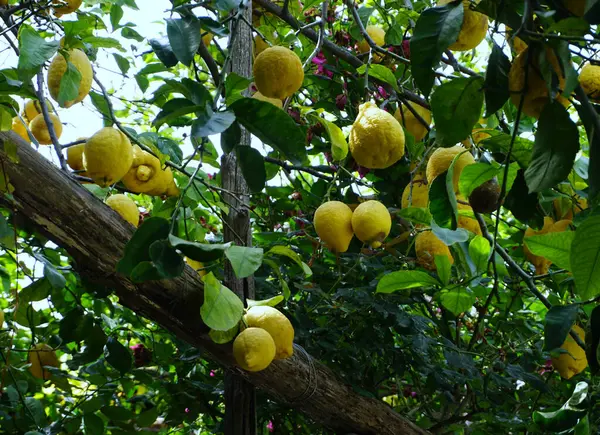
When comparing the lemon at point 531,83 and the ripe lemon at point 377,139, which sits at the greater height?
the lemon at point 531,83

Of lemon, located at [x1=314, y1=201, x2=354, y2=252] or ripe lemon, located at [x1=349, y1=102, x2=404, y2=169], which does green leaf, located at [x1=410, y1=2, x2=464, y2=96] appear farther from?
lemon, located at [x1=314, y1=201, x2=354, y2=252]

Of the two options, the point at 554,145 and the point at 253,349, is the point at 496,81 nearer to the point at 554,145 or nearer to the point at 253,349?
the point at 554,145

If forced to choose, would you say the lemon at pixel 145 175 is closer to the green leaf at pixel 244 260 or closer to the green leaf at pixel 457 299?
the green leaf at pixel 244 260

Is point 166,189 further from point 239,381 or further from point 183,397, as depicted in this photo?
point 183,397

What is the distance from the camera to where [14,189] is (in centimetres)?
117

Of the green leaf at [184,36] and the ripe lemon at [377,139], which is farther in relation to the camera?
the ripe lemon at [377,139]

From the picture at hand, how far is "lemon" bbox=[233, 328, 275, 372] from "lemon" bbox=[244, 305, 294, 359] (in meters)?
0.05

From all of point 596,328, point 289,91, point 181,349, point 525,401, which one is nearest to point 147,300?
point 289,91

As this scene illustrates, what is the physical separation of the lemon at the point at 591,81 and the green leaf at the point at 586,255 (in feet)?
1.08

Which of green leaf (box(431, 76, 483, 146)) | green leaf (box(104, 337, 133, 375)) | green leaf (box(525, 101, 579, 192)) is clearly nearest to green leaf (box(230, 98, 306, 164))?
green leaf (box(431, 76, 483, 146))

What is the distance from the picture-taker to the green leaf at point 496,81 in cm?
61

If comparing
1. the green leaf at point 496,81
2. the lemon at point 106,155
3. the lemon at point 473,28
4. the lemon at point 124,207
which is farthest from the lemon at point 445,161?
the lemon at point 124,207

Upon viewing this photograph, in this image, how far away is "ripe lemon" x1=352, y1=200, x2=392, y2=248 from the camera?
1184 millimetres

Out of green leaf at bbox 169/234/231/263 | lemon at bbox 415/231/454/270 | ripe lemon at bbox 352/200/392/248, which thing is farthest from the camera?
lemon at bbox 415/231/454/270
